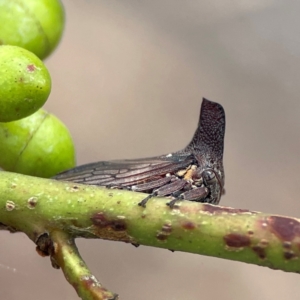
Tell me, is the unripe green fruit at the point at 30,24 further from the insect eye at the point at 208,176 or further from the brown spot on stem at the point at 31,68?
the insect eye at the point at 208,176

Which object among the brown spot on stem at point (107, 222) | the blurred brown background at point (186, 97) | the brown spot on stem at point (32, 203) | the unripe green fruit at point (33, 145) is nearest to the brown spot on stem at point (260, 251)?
the brown spot on stem at point (107, 222)

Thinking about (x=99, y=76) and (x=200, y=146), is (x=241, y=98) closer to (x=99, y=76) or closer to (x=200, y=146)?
(x=99, y=76)

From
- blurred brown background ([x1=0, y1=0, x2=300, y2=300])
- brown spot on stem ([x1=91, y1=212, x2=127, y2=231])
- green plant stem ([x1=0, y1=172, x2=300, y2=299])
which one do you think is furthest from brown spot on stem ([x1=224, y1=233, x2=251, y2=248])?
blurred brown background ([x1=0, y1=0, x2=300, y2=300])

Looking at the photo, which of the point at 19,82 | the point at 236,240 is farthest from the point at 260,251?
the point at 19,82

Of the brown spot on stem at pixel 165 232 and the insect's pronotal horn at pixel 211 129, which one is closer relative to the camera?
the brown spot on stem at pixel 165 232

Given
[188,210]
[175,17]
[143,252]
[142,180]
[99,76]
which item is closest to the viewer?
[188,210]

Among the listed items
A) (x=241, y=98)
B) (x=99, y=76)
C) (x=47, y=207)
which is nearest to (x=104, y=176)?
(x=47, y=207)
